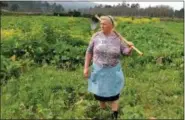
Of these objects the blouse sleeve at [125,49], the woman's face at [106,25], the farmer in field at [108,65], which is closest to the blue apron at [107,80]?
the farmer in field at [108,65]

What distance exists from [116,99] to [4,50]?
12.2 ft

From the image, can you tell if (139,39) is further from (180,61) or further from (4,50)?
(4,50)

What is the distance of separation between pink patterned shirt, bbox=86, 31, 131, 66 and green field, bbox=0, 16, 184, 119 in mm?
742

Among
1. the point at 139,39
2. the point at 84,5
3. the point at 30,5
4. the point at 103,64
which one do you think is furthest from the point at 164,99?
the point at 139,39

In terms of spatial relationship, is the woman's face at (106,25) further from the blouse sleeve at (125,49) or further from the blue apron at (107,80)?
the blue apron at (107,80)

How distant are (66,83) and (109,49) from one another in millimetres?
1828

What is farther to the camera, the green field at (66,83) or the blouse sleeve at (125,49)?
the green field at (66,83)

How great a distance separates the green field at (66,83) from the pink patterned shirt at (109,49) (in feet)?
2.43

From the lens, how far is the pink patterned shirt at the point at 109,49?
6.47 metres

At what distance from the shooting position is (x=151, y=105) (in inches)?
283

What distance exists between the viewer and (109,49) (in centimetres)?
648

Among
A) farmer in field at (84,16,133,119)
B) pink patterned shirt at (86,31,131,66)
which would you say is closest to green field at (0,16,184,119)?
farmer in field at (84,16,133,119)

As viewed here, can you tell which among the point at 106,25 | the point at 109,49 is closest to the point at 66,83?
the point at 109,49

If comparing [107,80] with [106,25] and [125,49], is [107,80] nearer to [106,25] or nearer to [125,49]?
[125,49]
